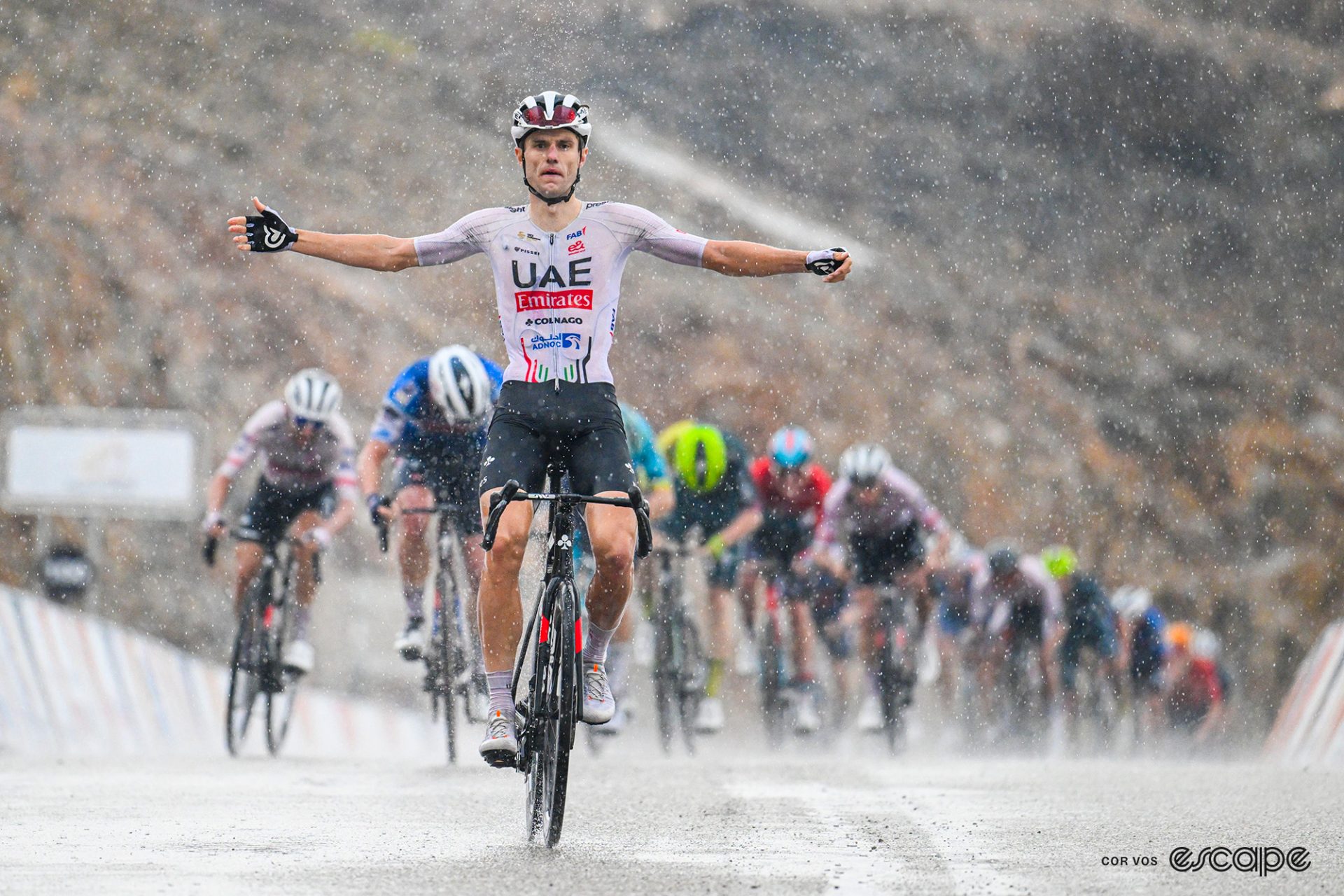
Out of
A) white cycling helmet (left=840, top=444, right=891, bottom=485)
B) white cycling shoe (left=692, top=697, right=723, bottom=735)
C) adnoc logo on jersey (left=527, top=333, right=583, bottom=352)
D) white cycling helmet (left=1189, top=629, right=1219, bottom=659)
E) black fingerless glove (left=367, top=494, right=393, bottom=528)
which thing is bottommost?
white cycling helmet (left=1189, top=629, right=1219, bottom=659)

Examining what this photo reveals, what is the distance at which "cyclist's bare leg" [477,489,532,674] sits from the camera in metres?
6.35

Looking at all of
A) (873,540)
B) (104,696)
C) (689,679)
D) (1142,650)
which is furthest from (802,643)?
(1142,650)

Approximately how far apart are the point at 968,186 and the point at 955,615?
20387 mm

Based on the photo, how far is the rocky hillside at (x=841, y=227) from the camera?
2609 cm

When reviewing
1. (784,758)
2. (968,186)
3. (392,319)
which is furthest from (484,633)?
(968,186)

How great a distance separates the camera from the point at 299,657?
37.1ft

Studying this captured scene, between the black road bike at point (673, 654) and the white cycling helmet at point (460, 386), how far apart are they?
2.79 metres

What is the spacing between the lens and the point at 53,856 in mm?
5723

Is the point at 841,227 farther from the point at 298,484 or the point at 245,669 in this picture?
the point at 245,669

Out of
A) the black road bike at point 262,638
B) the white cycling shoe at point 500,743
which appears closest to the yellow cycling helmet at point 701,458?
the black road bike at point 262,638

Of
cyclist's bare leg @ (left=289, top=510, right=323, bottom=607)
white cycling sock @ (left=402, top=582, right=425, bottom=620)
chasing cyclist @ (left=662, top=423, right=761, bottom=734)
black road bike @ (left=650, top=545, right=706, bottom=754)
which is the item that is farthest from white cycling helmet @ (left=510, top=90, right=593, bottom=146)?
chasing cyclist @ (left=662, top=423, right=761, bottom=734)

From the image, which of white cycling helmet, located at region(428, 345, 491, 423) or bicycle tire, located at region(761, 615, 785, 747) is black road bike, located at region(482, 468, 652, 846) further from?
bicycle tire, located at region(761, 615, 785, 747)

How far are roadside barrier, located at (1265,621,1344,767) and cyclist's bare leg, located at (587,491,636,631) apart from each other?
7.30m

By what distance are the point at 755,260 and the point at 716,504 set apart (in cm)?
673
